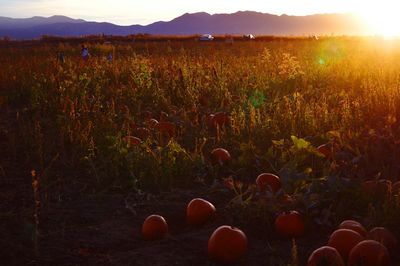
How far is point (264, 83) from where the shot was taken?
955 cm

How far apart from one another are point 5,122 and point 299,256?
587cm

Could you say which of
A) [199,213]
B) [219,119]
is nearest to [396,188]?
[199,213]

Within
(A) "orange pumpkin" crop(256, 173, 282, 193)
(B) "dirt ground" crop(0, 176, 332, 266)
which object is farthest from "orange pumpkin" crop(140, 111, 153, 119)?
(A) "orange pumpkin" crop(256, 173, 282, 193)

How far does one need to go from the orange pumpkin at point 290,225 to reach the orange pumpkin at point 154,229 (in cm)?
89

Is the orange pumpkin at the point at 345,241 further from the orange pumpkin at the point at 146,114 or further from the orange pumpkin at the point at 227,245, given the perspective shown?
the orange pumpkin at the point at 146,114

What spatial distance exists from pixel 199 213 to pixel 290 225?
2.52ft

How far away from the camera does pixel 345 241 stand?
321 centimetres

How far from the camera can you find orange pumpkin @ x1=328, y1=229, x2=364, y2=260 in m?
3.20

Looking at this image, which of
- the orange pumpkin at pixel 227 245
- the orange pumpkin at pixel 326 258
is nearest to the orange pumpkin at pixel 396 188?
the orange pumpkin at pixel 326 258

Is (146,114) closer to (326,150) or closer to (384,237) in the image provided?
(326,150)

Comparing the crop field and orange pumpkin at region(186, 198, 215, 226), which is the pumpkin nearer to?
the crop field

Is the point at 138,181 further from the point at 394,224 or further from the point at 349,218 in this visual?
the point at 394,224

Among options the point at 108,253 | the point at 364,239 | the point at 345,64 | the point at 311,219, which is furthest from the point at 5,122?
the point at 345,64

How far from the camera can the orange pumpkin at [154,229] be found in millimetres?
3801
